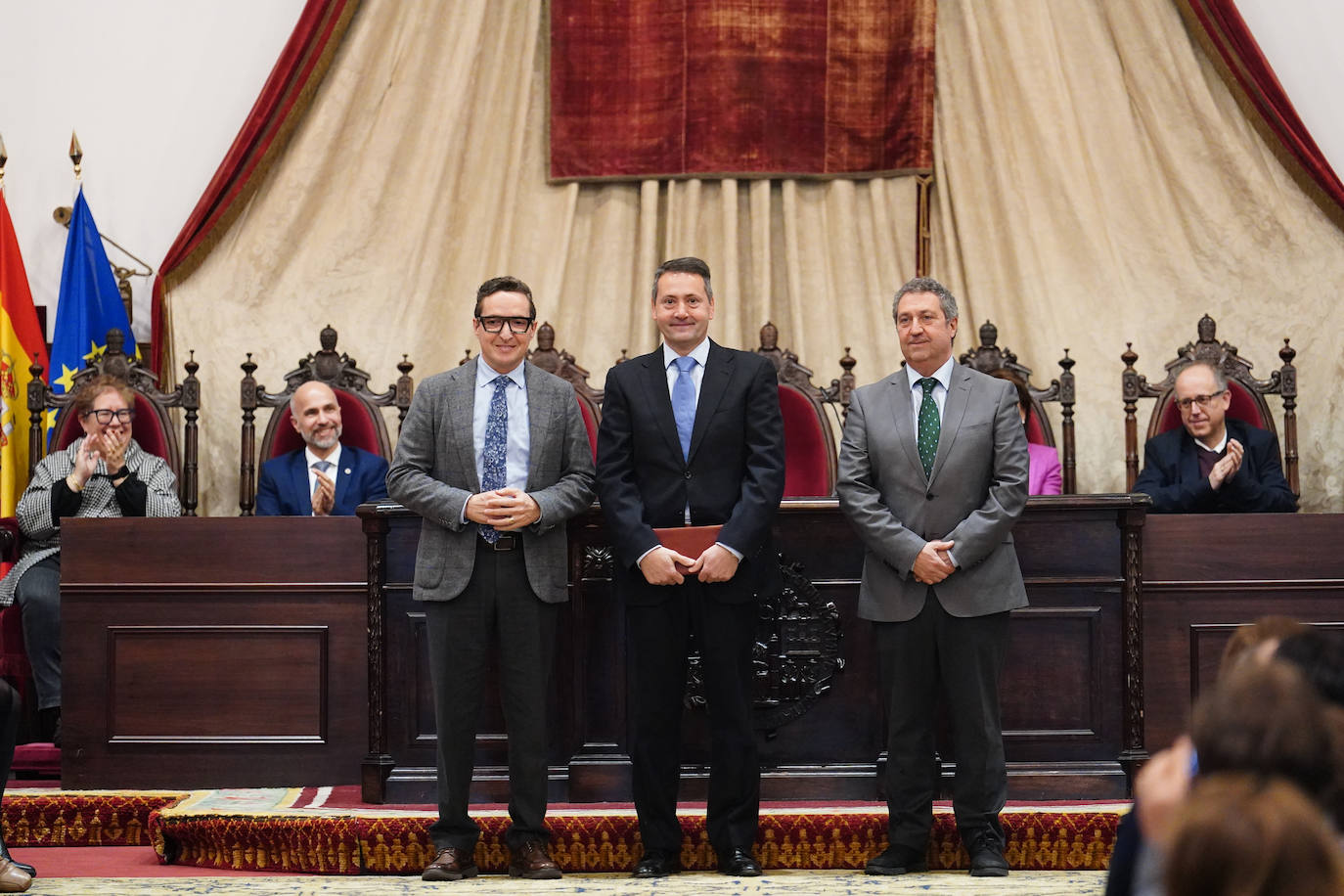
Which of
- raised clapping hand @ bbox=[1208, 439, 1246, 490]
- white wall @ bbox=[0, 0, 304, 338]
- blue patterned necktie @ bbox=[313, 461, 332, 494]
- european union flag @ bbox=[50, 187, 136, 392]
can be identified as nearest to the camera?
raised clapping hand @ bbox=[1208, 439, 1246, 490]

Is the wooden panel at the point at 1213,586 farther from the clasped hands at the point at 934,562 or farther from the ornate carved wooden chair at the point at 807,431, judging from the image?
the ornate carved wooden chair at the point at 807,431

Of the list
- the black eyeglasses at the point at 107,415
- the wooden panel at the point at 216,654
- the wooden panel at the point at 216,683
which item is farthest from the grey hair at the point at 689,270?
the black eyeglasses at the point at 107,415

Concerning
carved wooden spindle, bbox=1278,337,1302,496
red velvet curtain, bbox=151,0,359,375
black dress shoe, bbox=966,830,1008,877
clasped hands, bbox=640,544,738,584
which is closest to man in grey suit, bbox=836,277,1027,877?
black dress shoe, bbox=966,830,1008,877

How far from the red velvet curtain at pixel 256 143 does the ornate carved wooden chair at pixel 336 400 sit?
0.85 meters

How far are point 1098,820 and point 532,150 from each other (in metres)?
3.89

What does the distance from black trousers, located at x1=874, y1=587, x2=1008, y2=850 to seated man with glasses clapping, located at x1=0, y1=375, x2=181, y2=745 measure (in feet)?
8.51

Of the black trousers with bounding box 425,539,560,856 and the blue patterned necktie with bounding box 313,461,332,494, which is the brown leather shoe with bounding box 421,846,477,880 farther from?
the blue patterned necktie with bounding box 313,461,332,494

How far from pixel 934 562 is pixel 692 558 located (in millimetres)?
565

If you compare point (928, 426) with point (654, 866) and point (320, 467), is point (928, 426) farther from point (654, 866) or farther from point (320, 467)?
point (320, 467)

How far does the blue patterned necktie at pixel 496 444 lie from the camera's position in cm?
345

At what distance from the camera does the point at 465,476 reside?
3.47 m

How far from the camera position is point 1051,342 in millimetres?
5812

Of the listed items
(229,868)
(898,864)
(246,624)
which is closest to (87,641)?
(246,624)

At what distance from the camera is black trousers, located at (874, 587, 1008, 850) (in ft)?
10.9
